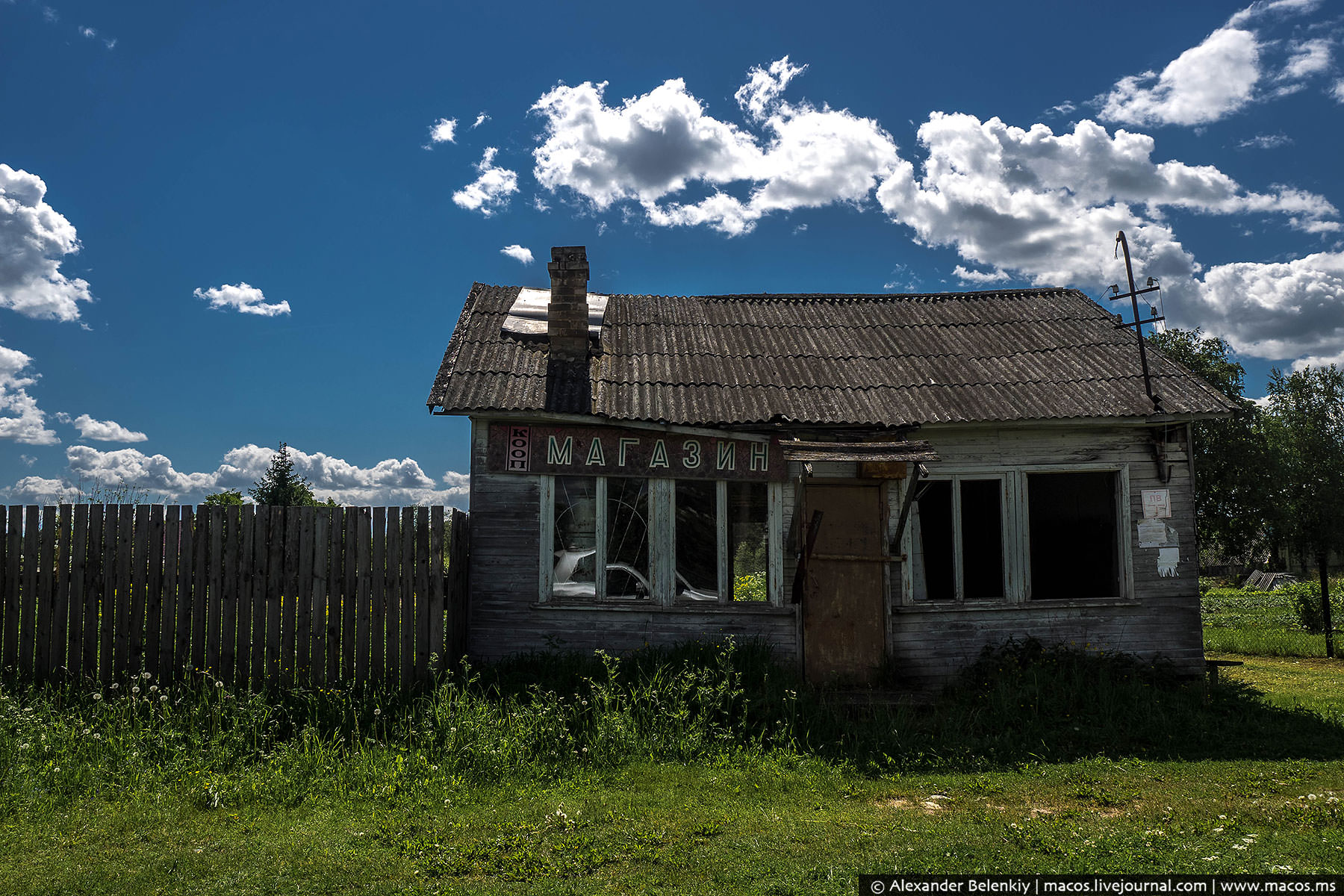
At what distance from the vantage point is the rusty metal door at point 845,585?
30.0 feet

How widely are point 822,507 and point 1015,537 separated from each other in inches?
92.3

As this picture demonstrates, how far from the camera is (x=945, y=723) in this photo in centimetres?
769

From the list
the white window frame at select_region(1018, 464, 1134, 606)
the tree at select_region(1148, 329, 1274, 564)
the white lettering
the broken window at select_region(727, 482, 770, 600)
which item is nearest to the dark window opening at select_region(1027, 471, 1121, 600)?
the white window frame at select_region(1018, 464, 1134, 606)

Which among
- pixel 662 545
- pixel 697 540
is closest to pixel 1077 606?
pixel 697 540

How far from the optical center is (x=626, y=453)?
9.09 meters

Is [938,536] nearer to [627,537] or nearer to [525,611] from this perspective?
[627,537]

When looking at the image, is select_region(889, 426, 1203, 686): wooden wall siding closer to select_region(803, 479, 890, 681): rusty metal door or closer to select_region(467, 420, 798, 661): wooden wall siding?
select_region(803, 479, 890, 681): rusty metal door

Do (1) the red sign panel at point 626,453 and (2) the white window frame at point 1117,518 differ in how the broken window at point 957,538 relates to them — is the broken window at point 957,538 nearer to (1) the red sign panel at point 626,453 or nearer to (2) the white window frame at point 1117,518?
(2) the white window frame at point 1117,518

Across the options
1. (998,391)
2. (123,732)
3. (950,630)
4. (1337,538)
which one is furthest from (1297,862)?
(1337,538)

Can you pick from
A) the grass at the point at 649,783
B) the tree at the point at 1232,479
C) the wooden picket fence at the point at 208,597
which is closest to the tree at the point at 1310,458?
the tree at the point at 1232,479

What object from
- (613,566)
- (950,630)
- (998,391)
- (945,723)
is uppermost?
(998,391)

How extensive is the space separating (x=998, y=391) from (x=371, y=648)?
779 cm

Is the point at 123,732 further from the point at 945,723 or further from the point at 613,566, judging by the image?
the point at 945,723

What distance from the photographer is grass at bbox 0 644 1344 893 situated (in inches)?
175
